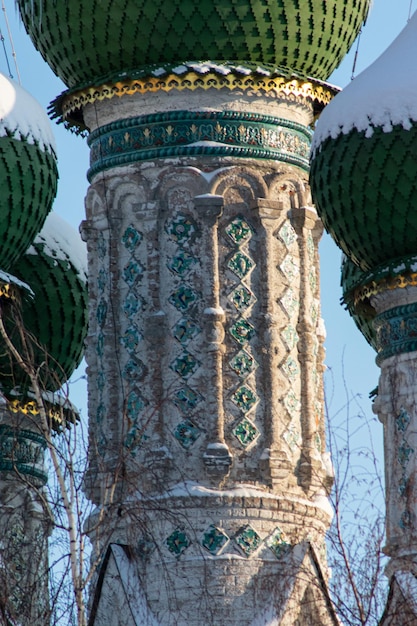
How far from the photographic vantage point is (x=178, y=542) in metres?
20.3

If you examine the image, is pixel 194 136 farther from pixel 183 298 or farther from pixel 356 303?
pixel 356 303

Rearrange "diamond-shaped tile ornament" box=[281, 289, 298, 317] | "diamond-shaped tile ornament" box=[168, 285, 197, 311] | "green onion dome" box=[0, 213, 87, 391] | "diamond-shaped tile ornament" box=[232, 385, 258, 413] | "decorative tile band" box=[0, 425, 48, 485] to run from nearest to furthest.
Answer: "diamond-shaped tile ornament" box=[232, 385, 258, 413] → "diamond-shaped tile ornament" box=[168, 285, 197, 311] → "diamond-shaped tile ornament" box=[281, 289, 298, 317] → "green onion dome" box=[0, 213, 87, 391] → "decorative tile band" box=[0, 425, 48, 485]

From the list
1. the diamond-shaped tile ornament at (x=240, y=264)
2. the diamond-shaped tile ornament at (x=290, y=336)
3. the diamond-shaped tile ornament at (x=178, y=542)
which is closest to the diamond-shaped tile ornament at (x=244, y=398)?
the diamond-shaped tile ornament at (x=290, y=336)

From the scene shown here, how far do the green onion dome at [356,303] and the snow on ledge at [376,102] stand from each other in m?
1.44

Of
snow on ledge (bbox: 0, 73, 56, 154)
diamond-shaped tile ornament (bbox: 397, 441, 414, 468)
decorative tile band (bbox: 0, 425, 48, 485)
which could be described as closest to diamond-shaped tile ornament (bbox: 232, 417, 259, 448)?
diamond-shaped tile ornament (bbox: 397, 441, 414, 468)

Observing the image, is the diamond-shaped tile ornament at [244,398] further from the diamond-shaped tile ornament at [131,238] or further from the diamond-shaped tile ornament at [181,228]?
the diamond-shaped tile ornament at [131,238]

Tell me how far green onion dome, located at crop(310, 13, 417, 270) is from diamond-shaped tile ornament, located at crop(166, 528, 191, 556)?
2.98 meters

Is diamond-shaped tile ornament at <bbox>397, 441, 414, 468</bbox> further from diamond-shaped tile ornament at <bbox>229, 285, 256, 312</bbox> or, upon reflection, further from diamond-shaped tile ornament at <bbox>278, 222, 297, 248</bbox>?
diamond-shaped tile ornament at <bbox>278, 222, 297, 248</bbox>

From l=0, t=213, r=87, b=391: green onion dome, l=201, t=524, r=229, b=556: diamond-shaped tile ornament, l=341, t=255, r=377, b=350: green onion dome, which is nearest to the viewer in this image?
l=201, t=524, r=229, b=556: diamond-shaped tile ornament

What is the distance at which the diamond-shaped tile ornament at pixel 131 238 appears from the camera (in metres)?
21.1

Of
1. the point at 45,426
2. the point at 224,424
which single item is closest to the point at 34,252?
the point at 224,424

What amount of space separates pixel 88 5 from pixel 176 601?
5224 millimetres

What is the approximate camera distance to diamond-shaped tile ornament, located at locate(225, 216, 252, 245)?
2103cm

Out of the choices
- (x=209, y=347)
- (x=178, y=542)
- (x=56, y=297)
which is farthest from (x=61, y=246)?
(x=178, y=542)
